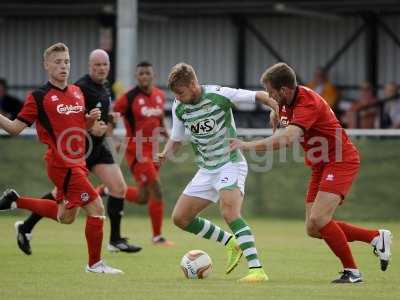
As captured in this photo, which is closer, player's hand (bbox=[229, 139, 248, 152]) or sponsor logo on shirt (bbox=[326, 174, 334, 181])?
player's hand (bbox=[229, 139, 248, 152])

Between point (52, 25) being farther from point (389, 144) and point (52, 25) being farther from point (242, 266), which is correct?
point (242, 266)

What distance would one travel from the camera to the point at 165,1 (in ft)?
77.0

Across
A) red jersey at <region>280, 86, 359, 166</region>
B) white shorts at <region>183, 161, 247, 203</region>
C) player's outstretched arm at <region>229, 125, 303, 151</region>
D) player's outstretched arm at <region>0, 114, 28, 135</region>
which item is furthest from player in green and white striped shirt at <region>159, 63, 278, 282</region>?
player's outstretched arm at <region>0, 114, 28, 135</region>

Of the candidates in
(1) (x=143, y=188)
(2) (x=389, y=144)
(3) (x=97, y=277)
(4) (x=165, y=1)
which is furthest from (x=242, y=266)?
(4) (x=165, y=1)

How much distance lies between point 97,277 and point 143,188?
4.47 meters

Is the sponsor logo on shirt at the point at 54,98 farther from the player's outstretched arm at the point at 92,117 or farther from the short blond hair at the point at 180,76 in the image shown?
the short blond hair at the point at 180,76

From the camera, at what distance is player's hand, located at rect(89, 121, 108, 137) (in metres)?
11.8

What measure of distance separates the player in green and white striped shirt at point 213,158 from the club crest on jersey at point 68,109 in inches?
39.0

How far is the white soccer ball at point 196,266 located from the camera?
1078cm

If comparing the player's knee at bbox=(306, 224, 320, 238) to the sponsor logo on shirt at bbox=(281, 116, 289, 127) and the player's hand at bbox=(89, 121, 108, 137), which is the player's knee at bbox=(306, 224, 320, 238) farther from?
the player's hand at bbox=(89, 121, 108, 137)

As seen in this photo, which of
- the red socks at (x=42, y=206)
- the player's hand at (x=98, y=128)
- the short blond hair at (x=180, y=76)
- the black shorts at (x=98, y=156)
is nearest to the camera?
the short blond hair at (x=180, y=76)

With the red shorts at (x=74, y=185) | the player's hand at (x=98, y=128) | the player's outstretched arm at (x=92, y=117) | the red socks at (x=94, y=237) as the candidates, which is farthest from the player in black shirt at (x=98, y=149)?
the red socks at (x=94, y=237)

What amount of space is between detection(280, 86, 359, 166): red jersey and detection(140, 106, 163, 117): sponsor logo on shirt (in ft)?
16.6

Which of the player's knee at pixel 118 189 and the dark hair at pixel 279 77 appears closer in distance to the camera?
the dark hair at pixel 279 77
